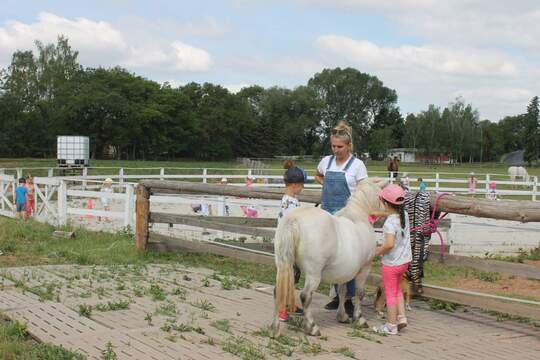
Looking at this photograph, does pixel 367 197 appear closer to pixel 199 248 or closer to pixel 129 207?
pixel 199 248

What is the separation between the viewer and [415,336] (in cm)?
528

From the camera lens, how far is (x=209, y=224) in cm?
885

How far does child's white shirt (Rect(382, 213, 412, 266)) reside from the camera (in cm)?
538

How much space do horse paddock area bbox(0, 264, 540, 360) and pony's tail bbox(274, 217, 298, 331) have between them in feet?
0.96

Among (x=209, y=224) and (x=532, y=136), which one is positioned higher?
(x=532, y=136)

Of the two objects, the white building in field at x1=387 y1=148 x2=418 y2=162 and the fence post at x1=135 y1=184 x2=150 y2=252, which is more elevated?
the white building in field at x1=387 y1=148 x2=418 y2=162

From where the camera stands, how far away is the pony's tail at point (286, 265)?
5.01 m

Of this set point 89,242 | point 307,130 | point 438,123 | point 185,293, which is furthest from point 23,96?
point 185,293

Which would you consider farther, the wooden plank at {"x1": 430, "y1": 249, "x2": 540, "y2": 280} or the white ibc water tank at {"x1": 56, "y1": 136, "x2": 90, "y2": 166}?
the white ibc water tank at {"x1": 56, "y1": 136, "x2": 90, "y2": 166}

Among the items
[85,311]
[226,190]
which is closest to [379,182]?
[85,311]

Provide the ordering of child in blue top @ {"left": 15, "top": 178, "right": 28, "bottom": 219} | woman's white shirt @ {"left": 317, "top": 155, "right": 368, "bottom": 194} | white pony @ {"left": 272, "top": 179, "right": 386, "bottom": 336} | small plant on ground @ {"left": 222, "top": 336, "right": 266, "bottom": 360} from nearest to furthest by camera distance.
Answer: small plant on ground @ {"left": 222, "top": 336, "right": 266, "bottom": 360}
white pony @ {"left": 272, "top": 179, "right": 386, "bottom": 336}
woman's white shirt @ {"left": 317, "top": 155, "right": 368, "bottom": 194}
child in blue top @ {"left": 15, "top": 178, "right": 28, "bottom": 219}

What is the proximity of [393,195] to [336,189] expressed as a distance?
70 centimetres

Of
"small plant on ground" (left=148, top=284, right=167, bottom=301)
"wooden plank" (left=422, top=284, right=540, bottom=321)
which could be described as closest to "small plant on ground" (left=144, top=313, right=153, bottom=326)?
"small plant on ground" (left=148, top=284, right=167, bottom=301)

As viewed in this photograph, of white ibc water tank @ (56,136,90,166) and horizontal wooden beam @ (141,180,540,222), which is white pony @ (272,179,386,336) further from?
white ibc water tank @ (56,136,90,166)
